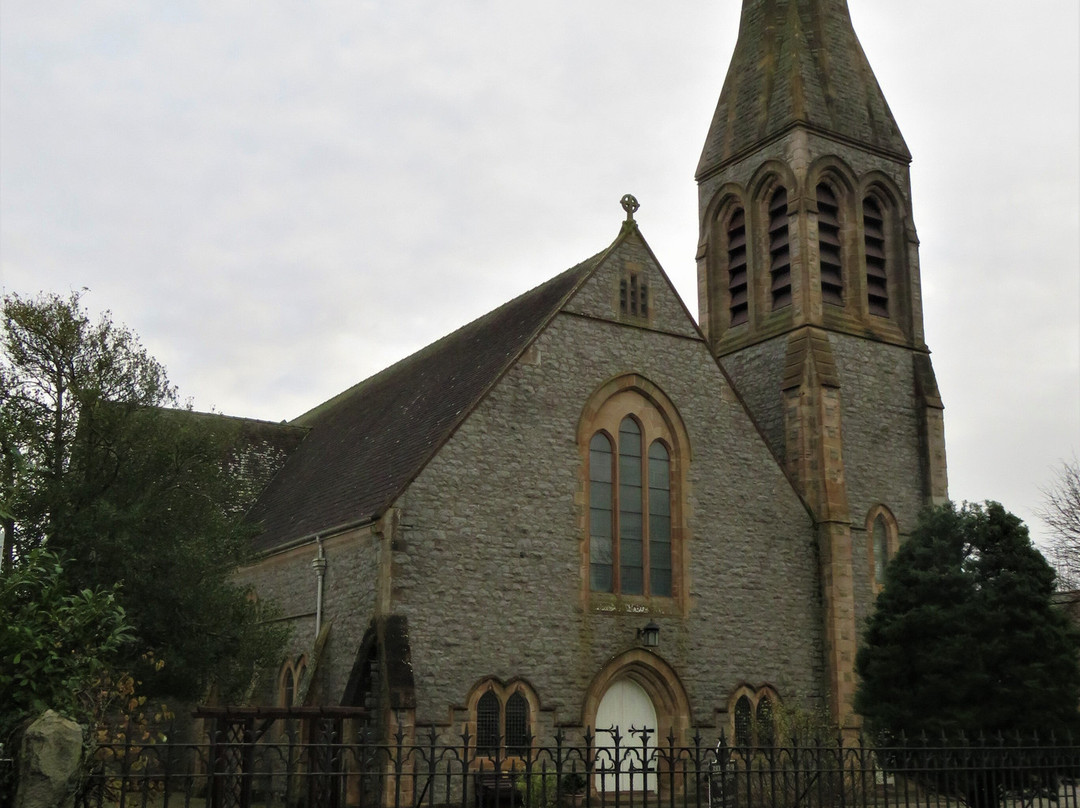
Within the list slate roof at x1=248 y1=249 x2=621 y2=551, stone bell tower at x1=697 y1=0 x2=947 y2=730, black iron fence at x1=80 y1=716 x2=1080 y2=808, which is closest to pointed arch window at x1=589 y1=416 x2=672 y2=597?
slate roof at x1=248 y1=249 x2=621 y2=551

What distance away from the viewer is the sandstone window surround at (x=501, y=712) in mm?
20641

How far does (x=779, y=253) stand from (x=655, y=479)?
32.2 ft

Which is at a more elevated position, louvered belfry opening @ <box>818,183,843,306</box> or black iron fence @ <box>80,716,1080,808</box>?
louvered belfry opening @ <box>818,183,843,306</box>

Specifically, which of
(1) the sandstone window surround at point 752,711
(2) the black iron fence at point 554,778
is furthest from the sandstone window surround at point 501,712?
(1) the sandstone window surround at point 752,711

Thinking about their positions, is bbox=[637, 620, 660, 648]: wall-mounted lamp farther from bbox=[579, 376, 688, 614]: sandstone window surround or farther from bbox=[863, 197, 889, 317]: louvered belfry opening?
bbox=[863, 197, 889, 317]: louvered belfry opening

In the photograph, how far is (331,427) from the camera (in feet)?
111

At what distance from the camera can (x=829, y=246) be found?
1224 inches

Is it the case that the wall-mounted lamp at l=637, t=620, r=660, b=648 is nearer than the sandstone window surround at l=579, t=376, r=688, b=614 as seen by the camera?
Yes

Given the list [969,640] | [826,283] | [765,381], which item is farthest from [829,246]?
[969,640]

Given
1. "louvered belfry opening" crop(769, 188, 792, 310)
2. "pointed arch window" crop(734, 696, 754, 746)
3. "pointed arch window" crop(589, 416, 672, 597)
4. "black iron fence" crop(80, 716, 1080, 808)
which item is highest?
"louvered belfry opening" crop(769, 188, 792, 310)

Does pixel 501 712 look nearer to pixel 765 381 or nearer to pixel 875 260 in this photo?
pixel 765 381

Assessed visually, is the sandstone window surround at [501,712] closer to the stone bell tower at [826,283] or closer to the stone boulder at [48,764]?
the stone bell tower at [826,283]

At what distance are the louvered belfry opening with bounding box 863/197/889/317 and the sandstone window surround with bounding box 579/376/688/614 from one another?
9444 millimetres

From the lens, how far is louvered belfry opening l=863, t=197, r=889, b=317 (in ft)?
103
